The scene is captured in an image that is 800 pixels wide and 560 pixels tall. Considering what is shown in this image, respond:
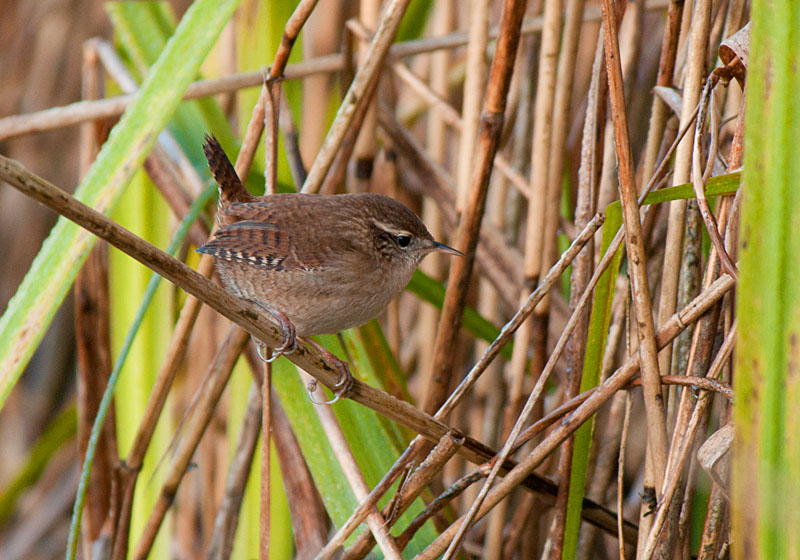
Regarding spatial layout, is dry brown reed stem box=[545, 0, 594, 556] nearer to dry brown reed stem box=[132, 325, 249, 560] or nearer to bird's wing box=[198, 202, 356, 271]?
bird's wing box=[198, 202, 356, 271]

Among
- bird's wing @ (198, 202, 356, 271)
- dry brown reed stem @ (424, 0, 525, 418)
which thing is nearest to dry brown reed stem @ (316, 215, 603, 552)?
dry brown reed stem @ (424, 0, 525, 418)

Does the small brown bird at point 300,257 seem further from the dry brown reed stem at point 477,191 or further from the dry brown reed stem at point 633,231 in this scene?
Result: the dry brown reed stem at point 633,231

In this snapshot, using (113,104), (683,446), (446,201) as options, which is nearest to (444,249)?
(446,201)

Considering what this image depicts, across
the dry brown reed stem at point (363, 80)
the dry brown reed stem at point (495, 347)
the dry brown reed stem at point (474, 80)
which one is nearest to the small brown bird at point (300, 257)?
the dry brown reed stem at point (363, 80)

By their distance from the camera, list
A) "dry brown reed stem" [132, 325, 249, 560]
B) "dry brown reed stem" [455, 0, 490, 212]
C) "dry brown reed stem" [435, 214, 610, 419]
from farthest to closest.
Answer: "dry brown reed stem" [455, 0, 490, 212]
"dry brown reed stem" [132, 325, 249, 560]
"dry brown reed stem" [435, 214, 610, 419]

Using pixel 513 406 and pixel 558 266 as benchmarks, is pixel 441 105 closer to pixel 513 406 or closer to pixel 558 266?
pixel 513 406

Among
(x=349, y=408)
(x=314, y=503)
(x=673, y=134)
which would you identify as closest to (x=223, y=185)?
(x=349, y=408)
